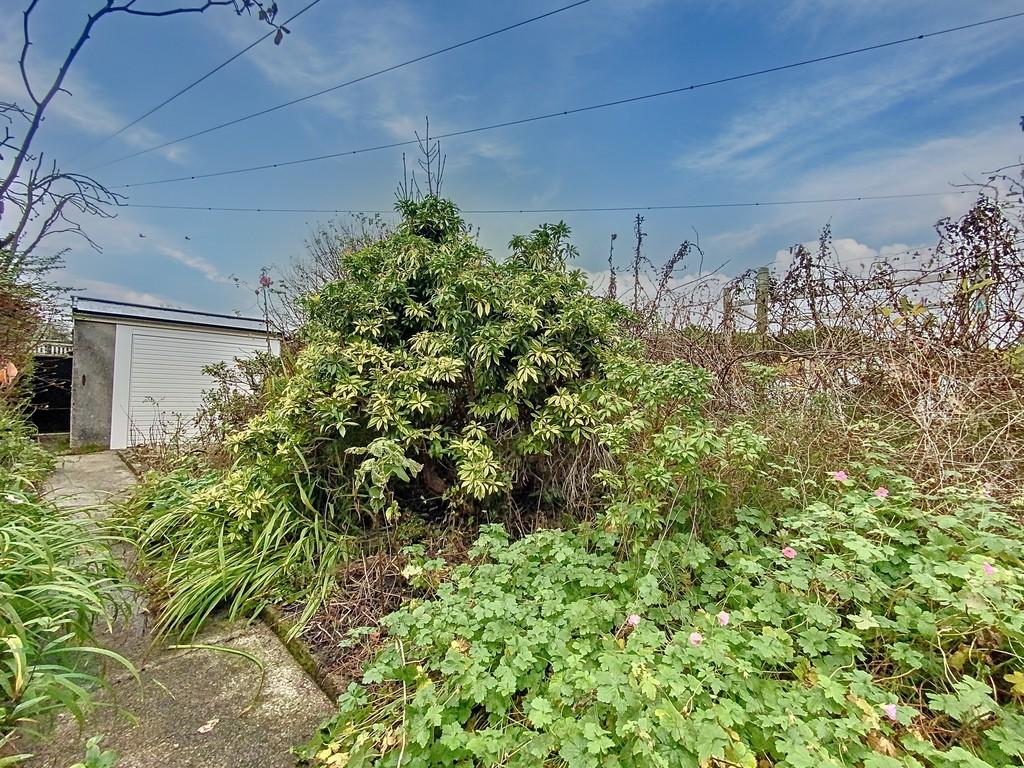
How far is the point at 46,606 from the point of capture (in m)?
1.73

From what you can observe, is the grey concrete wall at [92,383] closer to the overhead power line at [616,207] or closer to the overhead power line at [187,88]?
the overhead power line at [616,207]

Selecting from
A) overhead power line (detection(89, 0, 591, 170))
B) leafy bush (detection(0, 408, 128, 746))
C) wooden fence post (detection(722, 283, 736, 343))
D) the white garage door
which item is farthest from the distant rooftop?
wooden fence post (detection(722, 283, 736, 343))

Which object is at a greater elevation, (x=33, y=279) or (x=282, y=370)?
(x=33, y=279)

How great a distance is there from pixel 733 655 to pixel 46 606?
2640 millimetres

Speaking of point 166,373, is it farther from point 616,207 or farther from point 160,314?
point 616,207

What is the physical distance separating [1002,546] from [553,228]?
9.29 feet

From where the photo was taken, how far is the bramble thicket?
4.25 feet

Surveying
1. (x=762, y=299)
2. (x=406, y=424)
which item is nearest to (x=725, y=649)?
(x=406, y=424)

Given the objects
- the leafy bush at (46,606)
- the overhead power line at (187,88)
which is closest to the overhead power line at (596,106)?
the overhead power line at (187,88)

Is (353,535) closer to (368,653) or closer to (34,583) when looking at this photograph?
(368,653)

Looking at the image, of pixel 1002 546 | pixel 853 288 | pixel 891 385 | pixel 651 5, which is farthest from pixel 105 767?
pixel 651 5

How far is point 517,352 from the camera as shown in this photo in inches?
108

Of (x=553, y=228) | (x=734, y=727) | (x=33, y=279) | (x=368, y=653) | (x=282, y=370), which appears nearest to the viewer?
(x=734, y=727)

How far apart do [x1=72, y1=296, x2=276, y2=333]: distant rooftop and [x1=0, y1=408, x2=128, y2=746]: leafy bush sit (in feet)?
18.5
